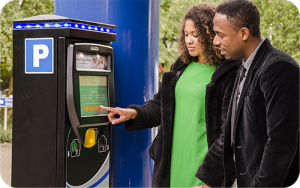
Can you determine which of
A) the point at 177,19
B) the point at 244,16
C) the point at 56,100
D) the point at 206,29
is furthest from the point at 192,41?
the point at 177,19

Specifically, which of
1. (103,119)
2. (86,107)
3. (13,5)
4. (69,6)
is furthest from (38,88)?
(13,5)

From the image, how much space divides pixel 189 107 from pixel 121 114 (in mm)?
514

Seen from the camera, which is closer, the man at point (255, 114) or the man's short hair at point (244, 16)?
the man at point (255, 114)

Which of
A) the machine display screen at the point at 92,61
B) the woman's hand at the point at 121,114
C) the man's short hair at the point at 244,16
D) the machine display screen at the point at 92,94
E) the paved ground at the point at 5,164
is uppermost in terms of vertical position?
the man's short hair at the point at 244,16

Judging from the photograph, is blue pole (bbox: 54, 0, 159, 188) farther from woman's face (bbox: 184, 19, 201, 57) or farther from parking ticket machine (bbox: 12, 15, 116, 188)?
woman's face (bbox: 184, 19, 201, 57)

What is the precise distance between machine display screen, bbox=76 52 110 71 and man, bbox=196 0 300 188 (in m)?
0.92

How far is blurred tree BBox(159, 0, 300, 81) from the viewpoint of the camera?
8.81m

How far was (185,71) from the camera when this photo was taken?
2439mm

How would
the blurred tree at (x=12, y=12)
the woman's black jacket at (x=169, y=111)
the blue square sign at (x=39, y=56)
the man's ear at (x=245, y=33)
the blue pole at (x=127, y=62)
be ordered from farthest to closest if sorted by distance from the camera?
the blurred tree at (x=12, y=12), the blue pole at (x=127, y=62), the blue square sign at (x=39, y=56), the woman's black jacket at (x=169, y=111), the man's ear at (x=245, y=33)

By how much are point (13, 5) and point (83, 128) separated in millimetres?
7681

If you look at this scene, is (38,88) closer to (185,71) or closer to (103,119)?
(103,119)

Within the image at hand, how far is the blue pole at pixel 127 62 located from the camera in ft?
9.30

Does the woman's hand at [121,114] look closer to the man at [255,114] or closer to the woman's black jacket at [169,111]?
the woman's black jacket at [169,111]

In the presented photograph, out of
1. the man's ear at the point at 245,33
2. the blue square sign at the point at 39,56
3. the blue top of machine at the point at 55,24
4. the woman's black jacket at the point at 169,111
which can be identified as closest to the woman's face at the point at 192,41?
the woman's black jacket at the point at 169,111
